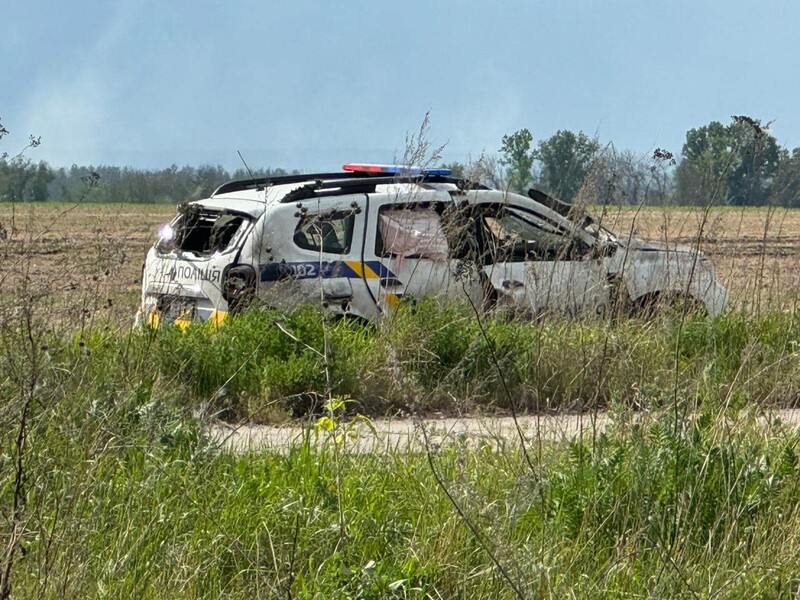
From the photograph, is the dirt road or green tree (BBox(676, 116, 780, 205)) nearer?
the dirt road

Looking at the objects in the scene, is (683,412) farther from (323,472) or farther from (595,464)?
(323,472)

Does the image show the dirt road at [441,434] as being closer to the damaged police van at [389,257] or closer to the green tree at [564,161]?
the damaged police van at [389,257]

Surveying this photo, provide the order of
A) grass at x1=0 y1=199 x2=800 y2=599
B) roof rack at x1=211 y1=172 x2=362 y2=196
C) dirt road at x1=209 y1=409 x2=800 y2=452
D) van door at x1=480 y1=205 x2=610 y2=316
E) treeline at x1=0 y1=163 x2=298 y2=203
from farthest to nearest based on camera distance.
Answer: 1. roof rack at x1=211 y1=172 x2=362 y2=196
2. van door at x1=480 y1=205 x2=610 y2=316
3. treeline at x1=0 y1=163 x2=298 y2=203
4. dirt road at x1=209 y1=409 x2=800 y2=452
5. grass at x1=0 y1=199 x2=800 y2=599

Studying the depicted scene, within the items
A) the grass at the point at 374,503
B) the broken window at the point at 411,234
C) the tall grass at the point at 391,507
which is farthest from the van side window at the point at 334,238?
the tall grass at the point at 391,507

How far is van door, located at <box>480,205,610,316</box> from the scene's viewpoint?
32.0 ft

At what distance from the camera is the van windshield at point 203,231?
33.0 feet

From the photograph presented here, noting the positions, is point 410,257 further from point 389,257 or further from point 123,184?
point 123,184

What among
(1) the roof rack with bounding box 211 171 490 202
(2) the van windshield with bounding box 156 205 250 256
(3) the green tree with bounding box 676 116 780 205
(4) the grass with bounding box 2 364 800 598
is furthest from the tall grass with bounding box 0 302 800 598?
(1) the roof rack with bounding box 211 171 490 202

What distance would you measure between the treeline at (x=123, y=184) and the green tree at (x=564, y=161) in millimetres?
2747

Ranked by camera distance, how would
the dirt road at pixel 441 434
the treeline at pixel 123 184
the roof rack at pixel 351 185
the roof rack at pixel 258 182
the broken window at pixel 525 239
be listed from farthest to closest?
the roof rack at pixel 258 182 < the roof rack at pixel 351 185 < the broken window at pixel 525 239 < the treeline at pixel 123 184 < the dirt road at pixel 441 434

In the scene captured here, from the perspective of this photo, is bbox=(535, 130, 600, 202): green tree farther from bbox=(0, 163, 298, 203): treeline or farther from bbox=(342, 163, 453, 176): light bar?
bbox=(0, 163, 298, 203): treeline

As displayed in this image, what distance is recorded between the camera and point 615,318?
9.80m

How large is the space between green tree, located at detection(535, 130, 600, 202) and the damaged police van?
→ 1.21 meters

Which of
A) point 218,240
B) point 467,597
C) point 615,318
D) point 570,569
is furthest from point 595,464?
point 218,240
